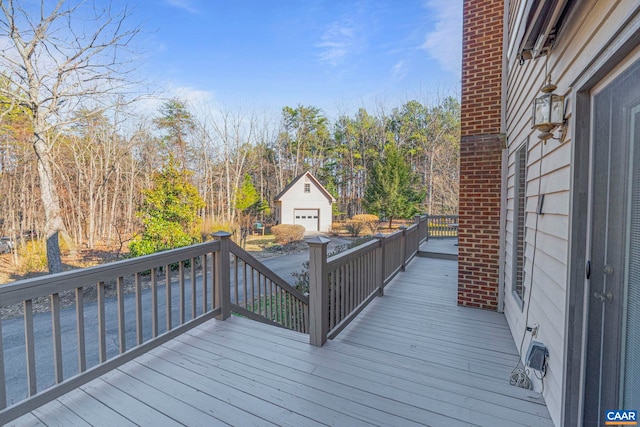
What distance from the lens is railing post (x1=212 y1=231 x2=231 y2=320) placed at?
128 inches

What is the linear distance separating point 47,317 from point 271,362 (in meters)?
6.11

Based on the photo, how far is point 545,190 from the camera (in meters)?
2.21

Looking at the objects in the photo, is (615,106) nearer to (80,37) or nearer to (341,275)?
(341,275)

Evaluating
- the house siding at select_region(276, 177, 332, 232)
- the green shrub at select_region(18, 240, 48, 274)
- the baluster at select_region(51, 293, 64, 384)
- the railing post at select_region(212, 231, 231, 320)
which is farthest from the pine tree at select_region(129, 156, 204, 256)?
the house siding at select_region(276, 177, 332, 232)

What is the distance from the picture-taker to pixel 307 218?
2186 centimetres

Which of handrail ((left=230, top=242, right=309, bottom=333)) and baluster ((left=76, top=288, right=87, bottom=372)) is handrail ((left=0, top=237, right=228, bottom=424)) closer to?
baluster ((left=76, top=288, right=87, bottom=372))

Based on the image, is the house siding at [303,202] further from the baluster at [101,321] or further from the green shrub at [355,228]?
the baluster at [101,321]

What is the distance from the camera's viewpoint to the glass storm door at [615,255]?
1220mm

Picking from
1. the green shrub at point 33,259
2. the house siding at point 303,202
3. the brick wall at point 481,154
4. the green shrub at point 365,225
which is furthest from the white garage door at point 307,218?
the brick wall at point 481,154

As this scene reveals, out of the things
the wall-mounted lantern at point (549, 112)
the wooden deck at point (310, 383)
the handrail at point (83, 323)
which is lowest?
the wooden deck at point (310, 383)

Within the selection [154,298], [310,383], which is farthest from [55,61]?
[310,383]

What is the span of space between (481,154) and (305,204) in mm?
17883

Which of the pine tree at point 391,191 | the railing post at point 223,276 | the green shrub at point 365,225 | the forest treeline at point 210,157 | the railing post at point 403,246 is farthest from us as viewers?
the pine tree at point 391,191

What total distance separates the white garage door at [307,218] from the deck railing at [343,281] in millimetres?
16678
